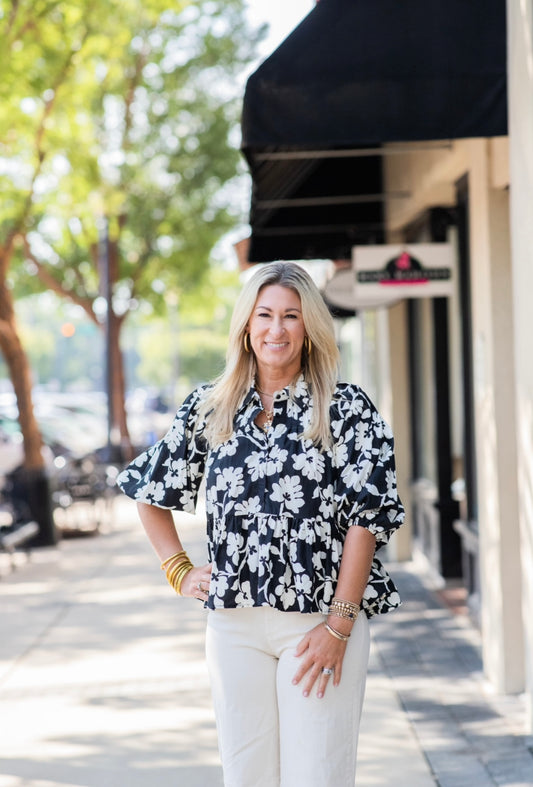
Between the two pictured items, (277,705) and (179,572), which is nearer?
(277,705)

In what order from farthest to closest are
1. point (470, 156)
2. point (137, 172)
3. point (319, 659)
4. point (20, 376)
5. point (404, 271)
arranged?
point (137, 172), point (20, 376), point (404, 271), point (470, 156), point (319, 659)

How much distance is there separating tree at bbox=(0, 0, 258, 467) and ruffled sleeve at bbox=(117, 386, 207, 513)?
11.4 metres

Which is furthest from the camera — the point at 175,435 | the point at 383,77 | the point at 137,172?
the point at 137,172

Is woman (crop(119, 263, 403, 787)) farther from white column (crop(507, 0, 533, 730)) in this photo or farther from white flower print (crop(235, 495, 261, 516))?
white column (crop(507, 0, 533, 730))

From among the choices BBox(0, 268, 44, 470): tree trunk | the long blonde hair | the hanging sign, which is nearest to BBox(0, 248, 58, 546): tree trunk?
BBox(0, 268, 44, 470): tree trunk

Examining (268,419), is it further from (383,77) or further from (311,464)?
(383,77)

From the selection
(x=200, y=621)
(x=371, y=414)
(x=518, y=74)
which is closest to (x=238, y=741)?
(x=371, y=414)

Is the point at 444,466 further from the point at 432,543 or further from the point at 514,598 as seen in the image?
the point at 514,598

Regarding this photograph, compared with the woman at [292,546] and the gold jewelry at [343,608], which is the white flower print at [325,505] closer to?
the woman at [292,546]

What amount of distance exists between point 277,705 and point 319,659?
0.19m

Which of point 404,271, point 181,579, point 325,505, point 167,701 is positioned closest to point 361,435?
point 325,505

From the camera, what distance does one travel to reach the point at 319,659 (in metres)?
3.07

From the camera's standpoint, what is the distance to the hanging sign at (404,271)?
351 inches

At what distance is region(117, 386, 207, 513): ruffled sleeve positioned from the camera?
3.38 m
